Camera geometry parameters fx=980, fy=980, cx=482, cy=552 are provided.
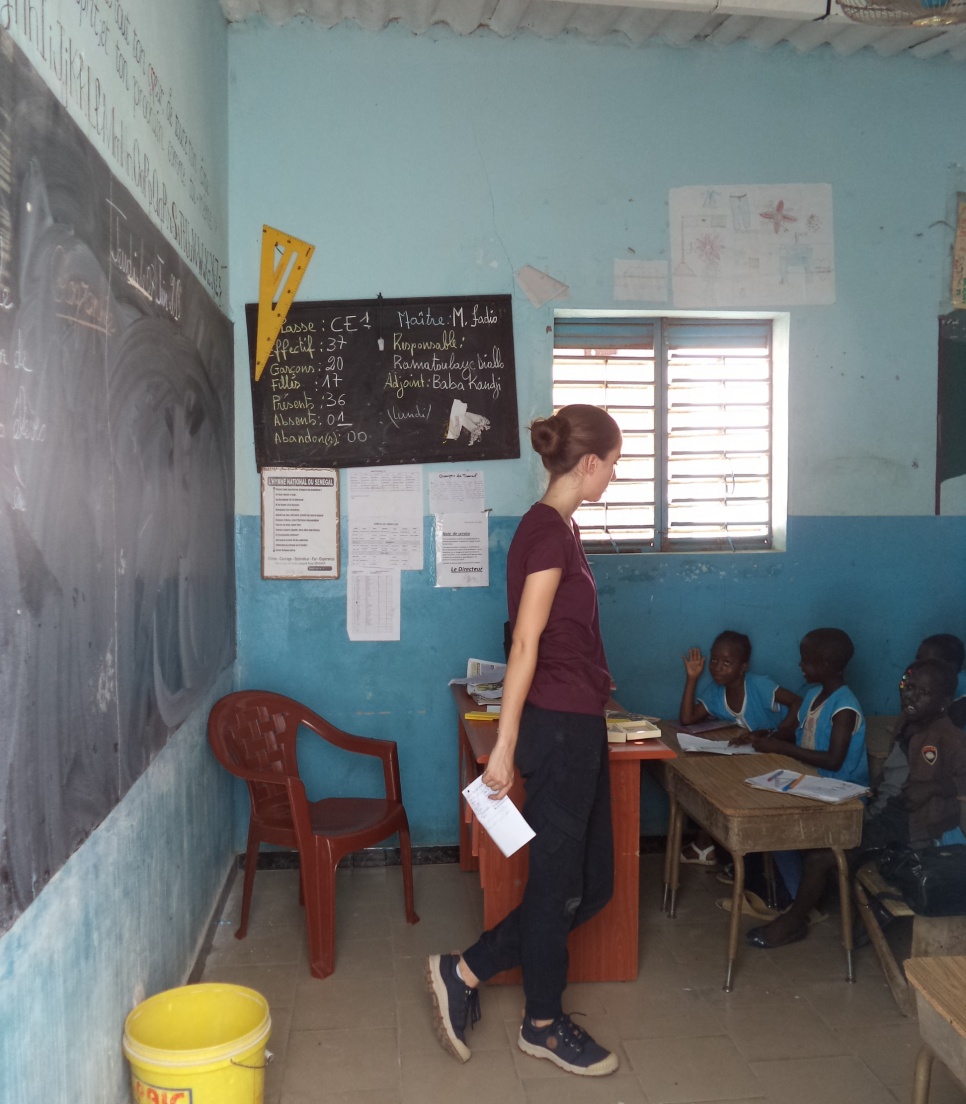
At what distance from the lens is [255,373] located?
12.9 ft

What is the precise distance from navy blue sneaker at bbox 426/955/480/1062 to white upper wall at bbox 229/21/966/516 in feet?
6.27

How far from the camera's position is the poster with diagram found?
4082mm

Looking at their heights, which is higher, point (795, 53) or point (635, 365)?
point (795, 53)

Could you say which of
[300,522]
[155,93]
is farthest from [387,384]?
[155,93]

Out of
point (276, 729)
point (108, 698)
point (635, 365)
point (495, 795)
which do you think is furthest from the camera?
point (635, 365)

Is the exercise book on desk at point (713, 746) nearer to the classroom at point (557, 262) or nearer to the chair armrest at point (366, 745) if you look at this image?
the classroom at point (557, 262)

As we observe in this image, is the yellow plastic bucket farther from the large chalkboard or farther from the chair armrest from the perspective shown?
the chair armrest

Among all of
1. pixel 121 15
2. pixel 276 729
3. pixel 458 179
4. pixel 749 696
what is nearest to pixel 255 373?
pixel 458 179

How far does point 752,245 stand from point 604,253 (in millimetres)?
631

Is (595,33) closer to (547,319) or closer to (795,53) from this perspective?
(795,53)

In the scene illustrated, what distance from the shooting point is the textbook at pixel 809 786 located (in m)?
3.02

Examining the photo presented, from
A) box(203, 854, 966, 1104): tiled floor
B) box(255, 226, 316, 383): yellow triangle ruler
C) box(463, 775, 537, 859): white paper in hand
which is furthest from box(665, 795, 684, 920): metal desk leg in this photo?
box(255, 226, 316, 383): yellow triangle ruler

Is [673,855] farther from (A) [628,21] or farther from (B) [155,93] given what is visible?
(A) [628,21]

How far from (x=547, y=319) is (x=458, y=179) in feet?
2.19
